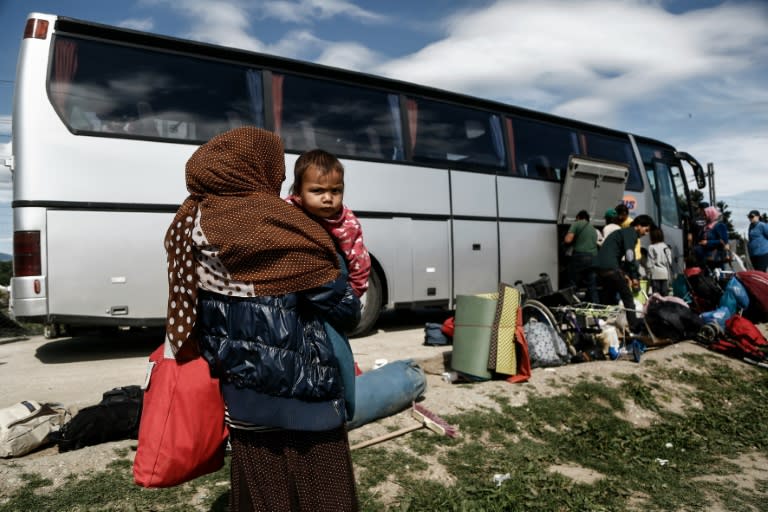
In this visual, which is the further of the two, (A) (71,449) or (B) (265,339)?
(A) (71,449)

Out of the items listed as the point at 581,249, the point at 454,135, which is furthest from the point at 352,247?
the point at 581,249

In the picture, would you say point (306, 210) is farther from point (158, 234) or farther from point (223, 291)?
point (158, 234)

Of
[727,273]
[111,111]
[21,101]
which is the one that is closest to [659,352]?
[727,273]

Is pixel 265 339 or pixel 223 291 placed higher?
pixel 223 291

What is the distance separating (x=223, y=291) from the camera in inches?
61.9

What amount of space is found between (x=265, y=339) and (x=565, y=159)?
880cm

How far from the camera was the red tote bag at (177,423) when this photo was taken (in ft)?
5.28

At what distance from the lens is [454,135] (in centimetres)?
805

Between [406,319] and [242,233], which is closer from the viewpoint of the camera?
[242,233]

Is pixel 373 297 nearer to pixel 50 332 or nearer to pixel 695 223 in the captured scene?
pixel 50 332

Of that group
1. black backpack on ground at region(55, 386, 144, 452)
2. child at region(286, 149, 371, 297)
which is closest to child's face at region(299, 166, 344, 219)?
child at region(286, 149, 371, 297)

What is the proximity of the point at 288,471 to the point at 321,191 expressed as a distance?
0.93 m

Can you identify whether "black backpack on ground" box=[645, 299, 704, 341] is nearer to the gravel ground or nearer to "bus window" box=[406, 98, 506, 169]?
the gravel ground

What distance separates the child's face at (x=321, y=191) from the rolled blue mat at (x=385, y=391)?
7.01 ft
